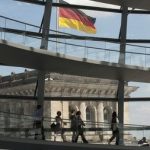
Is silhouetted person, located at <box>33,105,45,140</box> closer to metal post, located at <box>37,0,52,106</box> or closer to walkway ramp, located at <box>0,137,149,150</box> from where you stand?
walkway ramp, located at <box>0,137,149,150</box>

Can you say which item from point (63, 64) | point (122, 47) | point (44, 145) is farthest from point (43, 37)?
point (44, 145)

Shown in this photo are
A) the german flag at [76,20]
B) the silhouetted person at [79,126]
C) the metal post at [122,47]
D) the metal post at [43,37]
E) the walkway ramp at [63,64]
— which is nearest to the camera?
the silhouetted person at [79,126]

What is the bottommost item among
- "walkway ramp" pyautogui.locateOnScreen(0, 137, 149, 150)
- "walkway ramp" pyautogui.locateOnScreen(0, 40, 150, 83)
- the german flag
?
"walkway ramp" pyautogui.locateOnScreen(0, 137, 149, 150)

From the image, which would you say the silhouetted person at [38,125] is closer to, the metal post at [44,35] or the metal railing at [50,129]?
the metal railing at [50,129]

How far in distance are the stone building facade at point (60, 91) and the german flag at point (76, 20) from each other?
3.19m

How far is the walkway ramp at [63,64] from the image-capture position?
27.3 meters

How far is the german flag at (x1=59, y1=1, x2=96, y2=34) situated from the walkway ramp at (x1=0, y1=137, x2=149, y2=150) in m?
9.55

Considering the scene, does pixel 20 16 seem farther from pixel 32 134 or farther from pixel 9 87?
pixel 32 134

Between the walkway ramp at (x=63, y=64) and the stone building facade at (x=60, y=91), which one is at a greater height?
the walkway ramp at (x=63, y=64)

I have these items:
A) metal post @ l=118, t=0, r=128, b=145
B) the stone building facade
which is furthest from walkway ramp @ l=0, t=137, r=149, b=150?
metal post @ l=118, t=0, r=128, b=145

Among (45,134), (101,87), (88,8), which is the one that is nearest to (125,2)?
(88,8)

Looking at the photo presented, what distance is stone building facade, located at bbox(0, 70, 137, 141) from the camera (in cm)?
3209

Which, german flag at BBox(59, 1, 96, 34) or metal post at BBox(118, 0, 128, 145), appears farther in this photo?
german flag at BBox(59, 1, 96, 34)

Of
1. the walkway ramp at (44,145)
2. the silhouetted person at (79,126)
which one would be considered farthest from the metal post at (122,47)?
the silhouetted person at (79,126)
